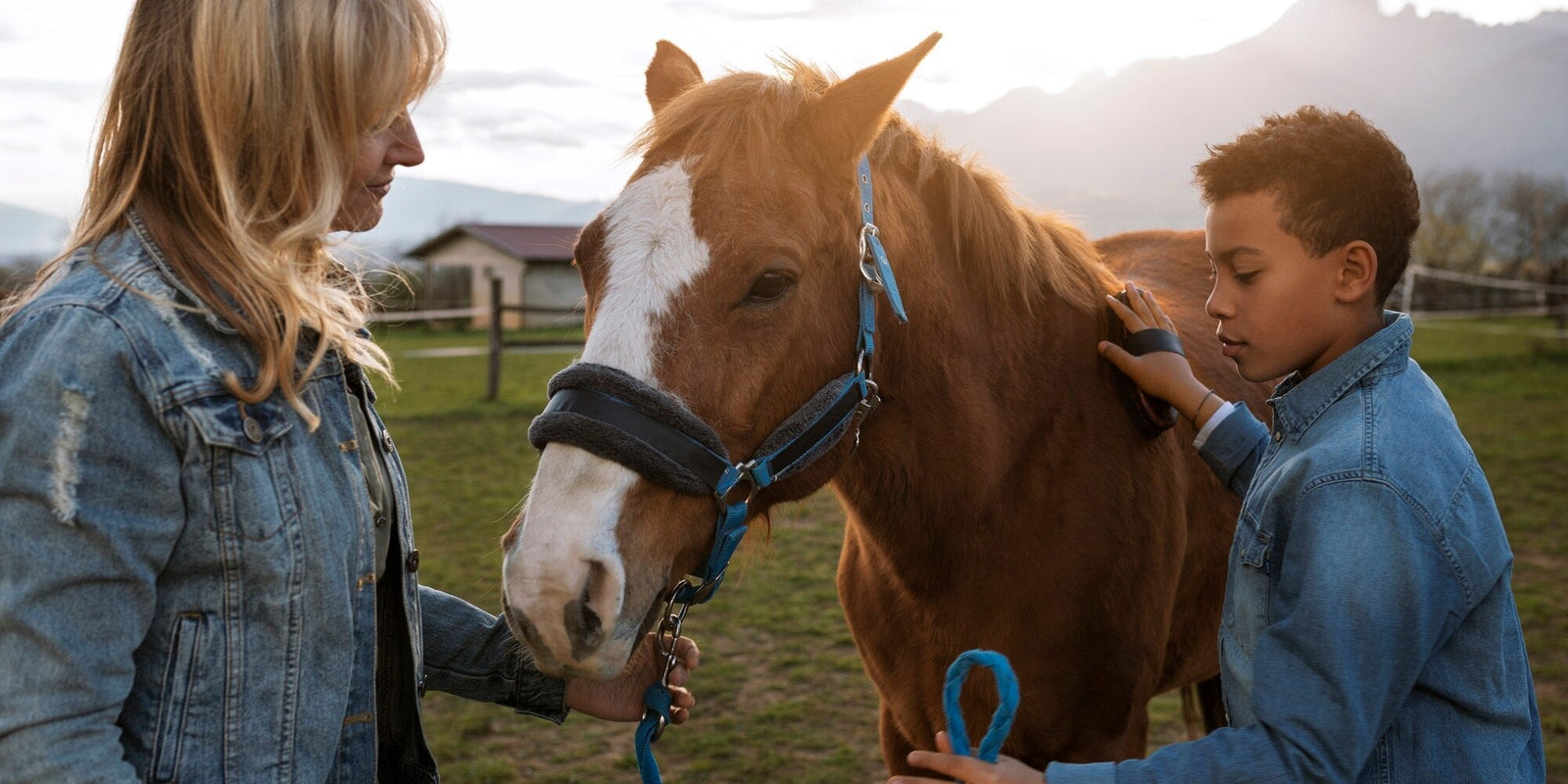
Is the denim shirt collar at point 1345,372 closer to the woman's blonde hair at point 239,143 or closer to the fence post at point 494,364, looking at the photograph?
the woman's blonde hair at point 239,143

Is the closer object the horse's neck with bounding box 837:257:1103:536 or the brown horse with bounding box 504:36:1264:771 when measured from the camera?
the brown horse with bounding box 504:36:1264:771

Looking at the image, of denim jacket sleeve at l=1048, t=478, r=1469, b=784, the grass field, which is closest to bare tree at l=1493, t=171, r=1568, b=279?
the grass field

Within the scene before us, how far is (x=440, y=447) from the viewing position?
409 inches

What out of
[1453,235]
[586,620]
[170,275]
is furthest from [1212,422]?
[1453,235]

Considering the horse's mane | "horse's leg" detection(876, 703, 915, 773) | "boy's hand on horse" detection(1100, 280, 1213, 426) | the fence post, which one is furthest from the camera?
the fence post

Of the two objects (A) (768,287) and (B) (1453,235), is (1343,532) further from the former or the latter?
(B) (1453,235)

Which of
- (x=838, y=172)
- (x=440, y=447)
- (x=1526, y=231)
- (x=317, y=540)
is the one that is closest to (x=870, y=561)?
(x=838, y=172)

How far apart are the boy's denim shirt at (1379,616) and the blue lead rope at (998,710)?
0.30 feet

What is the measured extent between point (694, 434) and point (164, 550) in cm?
79

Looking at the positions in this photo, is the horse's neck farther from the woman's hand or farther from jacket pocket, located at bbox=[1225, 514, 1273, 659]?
jacket pocket, located at bbox=[1225, 514, 1273, 659]

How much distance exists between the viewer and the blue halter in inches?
63.7

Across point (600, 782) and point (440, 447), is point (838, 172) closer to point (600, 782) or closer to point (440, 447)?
point (600, 782)

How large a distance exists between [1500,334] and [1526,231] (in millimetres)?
35210

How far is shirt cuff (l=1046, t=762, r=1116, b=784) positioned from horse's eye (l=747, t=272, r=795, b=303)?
0.94m
